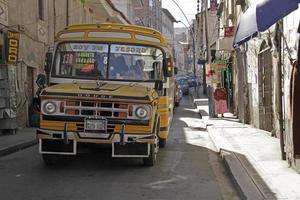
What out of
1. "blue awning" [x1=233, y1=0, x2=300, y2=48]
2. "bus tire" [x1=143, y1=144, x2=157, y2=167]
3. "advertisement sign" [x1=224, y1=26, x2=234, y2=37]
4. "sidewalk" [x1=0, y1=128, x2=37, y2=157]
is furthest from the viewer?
"advertisement sign" [x1=224, y1=26, x2=234, y2=37]

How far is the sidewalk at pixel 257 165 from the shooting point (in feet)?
25.7

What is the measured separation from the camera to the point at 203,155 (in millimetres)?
12734

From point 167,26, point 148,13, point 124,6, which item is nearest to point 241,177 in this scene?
point 124,6

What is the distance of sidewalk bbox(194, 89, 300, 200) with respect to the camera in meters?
7.83

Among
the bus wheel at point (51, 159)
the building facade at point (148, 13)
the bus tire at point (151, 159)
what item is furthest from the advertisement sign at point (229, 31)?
the building facade at point (148, 13)

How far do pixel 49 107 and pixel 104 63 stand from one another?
5.99 ft

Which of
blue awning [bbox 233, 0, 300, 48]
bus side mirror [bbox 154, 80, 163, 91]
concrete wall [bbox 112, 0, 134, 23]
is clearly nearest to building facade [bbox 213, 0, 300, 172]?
blue awning [bbox 233, 0, 300, 48]

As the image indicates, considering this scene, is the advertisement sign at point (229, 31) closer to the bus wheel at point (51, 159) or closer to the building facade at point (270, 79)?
the building facade at point (270, 79)

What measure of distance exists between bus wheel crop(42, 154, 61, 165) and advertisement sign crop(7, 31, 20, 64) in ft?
24.7

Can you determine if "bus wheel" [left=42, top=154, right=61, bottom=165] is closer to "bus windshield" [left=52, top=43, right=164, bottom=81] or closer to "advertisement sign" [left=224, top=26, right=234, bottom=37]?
"bus windshield" [left=52, top=43, right=164, bottom=81]

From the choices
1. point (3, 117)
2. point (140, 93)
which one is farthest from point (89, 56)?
point (3, 117)

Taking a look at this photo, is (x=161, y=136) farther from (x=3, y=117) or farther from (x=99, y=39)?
(x=3, y=117)

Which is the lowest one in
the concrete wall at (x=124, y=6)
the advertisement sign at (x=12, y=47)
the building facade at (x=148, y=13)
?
the advertisement sign at (x=12, y=47)

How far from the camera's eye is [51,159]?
10273 mm
